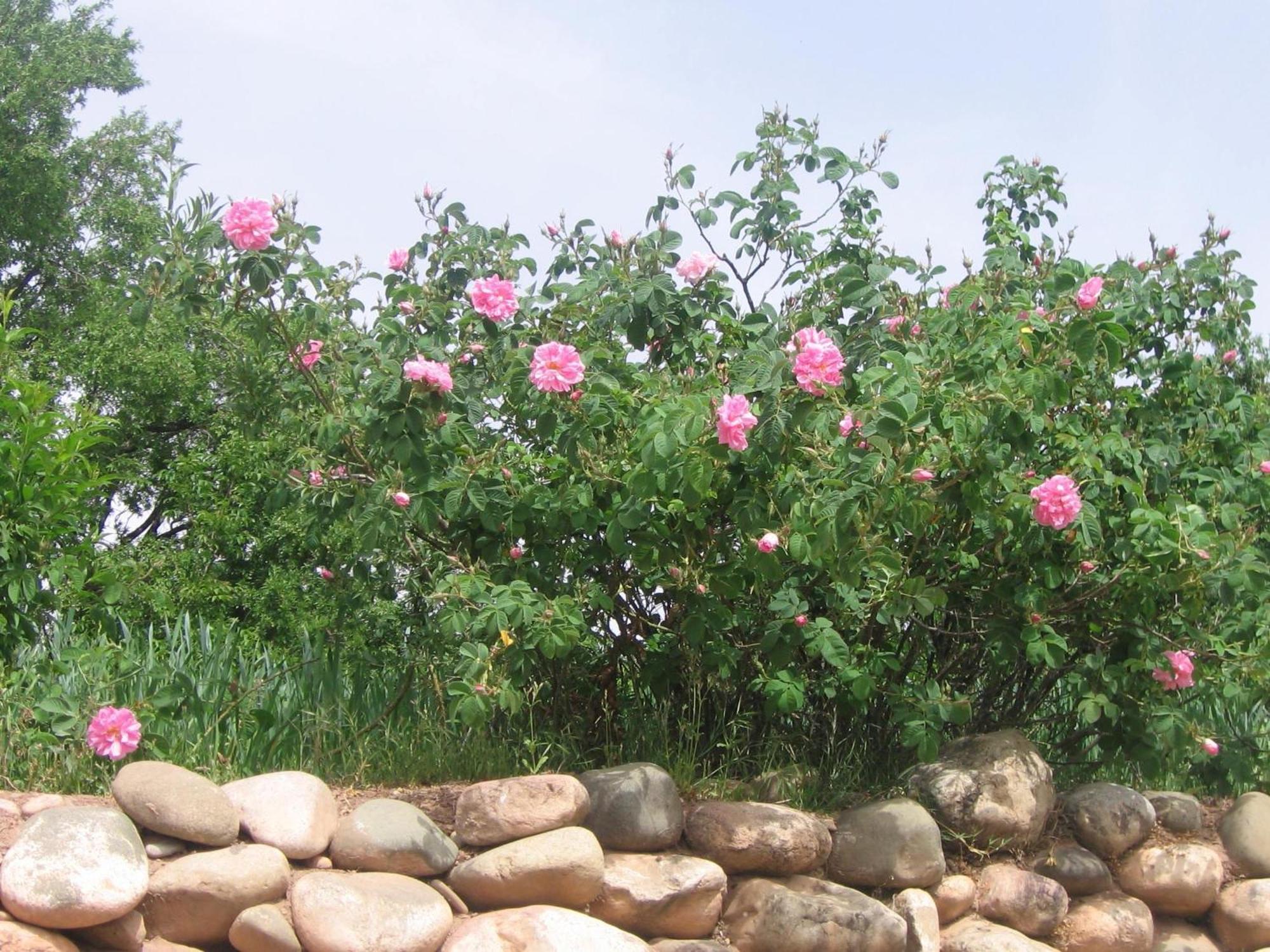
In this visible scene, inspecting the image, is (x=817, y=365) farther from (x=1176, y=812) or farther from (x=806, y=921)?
(x=1176, y=812)

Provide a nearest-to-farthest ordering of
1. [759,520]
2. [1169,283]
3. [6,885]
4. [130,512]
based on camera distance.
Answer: [6,885], [759,520], [1169,283], [130,512]

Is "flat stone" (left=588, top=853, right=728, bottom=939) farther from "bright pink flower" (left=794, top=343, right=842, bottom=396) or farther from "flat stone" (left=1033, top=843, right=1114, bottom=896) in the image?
"bright pink flower" (left=794, top=343, right=842, bottom=396)

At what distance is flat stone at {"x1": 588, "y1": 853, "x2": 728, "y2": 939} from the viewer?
381cm

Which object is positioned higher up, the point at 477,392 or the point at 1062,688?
the point at 477,392

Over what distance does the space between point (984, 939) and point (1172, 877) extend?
0.82m

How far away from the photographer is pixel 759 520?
3713mm

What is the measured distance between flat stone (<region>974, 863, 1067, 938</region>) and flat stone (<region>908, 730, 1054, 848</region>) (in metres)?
0.11

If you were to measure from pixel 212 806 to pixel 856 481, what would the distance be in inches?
76.8

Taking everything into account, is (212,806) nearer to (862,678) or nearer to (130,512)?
(862,678)

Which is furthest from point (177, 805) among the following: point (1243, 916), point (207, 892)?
point (1243, 916)

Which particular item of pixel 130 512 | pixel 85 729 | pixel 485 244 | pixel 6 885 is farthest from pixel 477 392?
pixel 130 512

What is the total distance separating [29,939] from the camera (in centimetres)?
316

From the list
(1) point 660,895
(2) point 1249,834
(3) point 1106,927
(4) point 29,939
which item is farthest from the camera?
(2) point 1249,834

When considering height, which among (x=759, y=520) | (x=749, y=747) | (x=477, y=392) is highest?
(x=477, y=392)
